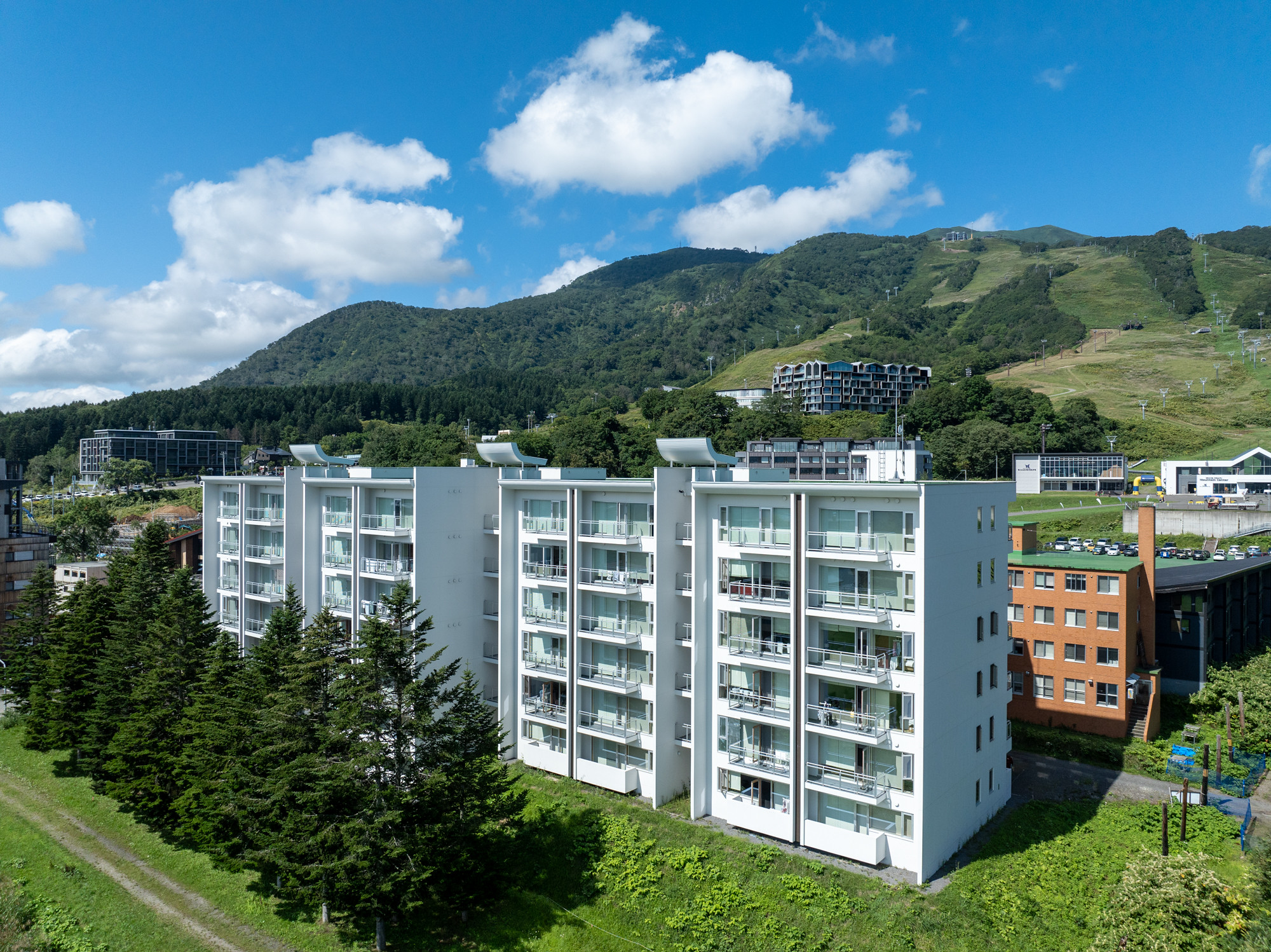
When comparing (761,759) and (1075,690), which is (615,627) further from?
(1075,690)

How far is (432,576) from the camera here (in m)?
38.8

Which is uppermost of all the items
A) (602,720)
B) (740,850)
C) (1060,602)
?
(1060,602)

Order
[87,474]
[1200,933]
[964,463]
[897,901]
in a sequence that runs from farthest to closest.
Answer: [87,474] → [964,463] → [897,901] → [1200,933]

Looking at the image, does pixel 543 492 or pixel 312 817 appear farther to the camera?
pixel 543 492

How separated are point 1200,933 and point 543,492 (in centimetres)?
2995

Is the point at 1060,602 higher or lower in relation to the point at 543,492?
lower

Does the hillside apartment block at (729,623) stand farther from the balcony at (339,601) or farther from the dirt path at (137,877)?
the dirt path at (137,877)

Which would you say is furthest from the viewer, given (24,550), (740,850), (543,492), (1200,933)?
(24,550)

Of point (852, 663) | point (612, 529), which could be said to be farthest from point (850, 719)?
point (612, 529)

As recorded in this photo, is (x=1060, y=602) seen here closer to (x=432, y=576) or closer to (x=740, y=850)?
(x=740, y=850)

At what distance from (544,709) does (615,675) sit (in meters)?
4.86

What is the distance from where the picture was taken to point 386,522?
40.4 metres

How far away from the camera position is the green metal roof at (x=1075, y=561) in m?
42.9

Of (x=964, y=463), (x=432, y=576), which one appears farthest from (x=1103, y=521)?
(x=432, y=576)
